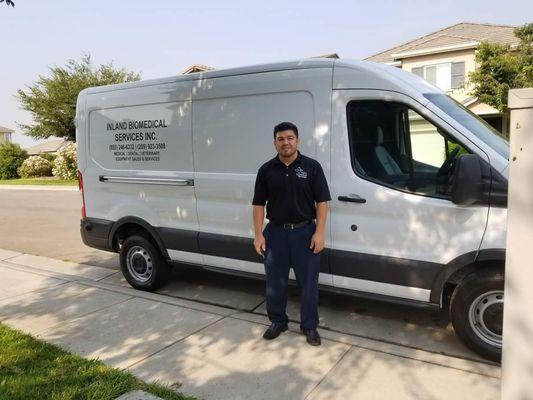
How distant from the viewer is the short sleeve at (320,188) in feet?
12.5

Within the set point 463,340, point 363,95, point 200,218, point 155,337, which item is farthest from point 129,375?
point 363,95

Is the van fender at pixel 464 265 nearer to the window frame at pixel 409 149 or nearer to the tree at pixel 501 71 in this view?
the window frame at pixel 409 149

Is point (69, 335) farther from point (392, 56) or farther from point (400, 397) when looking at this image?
point (392, 56)

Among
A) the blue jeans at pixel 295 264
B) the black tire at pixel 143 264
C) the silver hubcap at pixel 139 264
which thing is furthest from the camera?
the silver hubcap at pixel 139 264

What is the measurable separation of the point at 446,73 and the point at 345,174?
76.6 ft

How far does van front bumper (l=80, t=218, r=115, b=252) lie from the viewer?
5.84 m

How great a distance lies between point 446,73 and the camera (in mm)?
24797

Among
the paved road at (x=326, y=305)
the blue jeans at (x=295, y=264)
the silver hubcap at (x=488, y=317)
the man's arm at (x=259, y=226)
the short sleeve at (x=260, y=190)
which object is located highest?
the short sleeve at (x=260, y=190)

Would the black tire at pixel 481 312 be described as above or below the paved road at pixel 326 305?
above

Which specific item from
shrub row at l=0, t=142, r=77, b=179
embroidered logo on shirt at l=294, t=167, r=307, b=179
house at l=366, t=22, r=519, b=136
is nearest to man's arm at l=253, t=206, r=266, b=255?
embroidered logo on shirt at l=294, t=167, r=307, b=179

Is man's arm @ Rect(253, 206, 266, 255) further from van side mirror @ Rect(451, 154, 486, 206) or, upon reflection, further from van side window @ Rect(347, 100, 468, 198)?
van side mirror @ Rect(451, 154, 486, 206)

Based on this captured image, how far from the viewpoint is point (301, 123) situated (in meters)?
4.23

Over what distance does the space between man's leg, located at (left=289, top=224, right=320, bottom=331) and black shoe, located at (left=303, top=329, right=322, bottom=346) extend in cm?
3

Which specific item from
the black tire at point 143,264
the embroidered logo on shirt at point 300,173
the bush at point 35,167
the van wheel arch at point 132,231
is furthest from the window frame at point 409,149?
the bush at point 35,167
